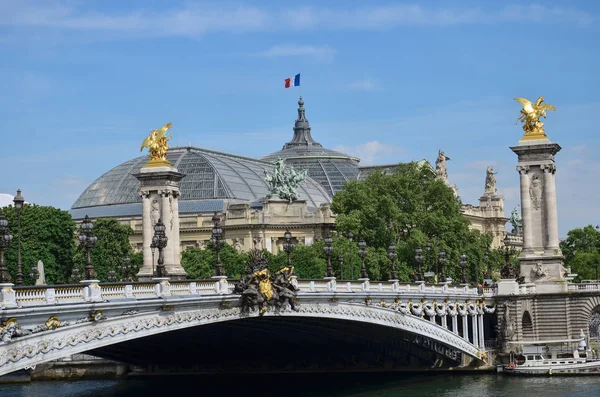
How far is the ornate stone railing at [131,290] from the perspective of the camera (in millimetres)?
37812

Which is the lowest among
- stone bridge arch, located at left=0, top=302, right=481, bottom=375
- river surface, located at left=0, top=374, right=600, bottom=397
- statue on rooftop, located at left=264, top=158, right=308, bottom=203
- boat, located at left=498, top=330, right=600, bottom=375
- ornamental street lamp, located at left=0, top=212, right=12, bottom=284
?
river surface, located at left=0, top=374, right=600, bottom=397

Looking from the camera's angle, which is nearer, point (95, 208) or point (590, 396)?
point (590, 396)

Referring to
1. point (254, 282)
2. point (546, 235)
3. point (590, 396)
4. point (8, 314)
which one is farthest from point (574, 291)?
point (8, 314)

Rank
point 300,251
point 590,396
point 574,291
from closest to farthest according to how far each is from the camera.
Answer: point 590,396 < point 574,291 < point 300,251

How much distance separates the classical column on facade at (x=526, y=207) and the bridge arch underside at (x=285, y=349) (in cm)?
990

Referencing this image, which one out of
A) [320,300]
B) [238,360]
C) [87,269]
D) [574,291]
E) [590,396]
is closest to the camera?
[87,269]

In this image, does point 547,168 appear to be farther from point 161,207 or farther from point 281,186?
point 281,186

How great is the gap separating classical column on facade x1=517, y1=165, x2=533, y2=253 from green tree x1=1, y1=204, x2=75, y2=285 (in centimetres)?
3060

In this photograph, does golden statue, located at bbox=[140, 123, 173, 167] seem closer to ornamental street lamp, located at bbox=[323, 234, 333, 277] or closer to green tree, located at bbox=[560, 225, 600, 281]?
ornamental street lamp, located at bbox=[323, 234, 333, 277]

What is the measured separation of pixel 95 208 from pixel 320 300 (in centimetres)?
9260

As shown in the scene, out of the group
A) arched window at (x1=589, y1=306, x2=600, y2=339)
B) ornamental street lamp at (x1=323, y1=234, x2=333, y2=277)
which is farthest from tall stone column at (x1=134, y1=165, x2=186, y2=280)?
arched window at (x1=589, y1=306, x2=600, y2=339)

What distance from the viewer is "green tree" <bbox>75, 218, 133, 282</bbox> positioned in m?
98.3

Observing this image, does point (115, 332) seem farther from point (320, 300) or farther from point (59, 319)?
point (320, 300)

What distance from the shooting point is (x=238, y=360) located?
7619cm
